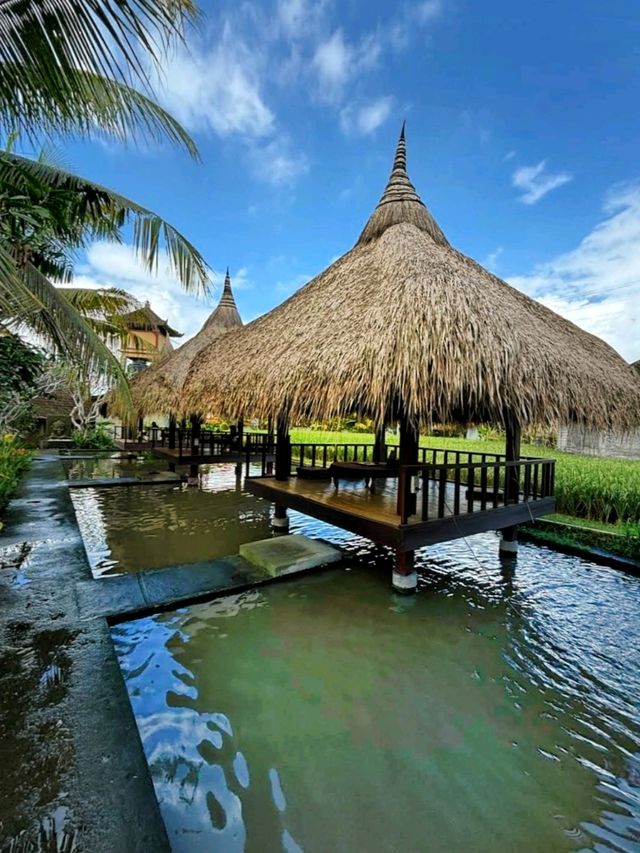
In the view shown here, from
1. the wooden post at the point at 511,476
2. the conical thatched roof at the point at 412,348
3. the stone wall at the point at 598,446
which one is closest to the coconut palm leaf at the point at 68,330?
the conical thatched roof at the point at 412,348

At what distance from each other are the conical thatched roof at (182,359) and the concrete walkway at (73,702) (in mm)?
6059

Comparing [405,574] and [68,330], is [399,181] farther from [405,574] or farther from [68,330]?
[405,574]

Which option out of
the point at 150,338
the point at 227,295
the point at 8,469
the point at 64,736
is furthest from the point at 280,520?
the point at 150,338

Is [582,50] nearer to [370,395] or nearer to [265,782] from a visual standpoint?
[370,395]

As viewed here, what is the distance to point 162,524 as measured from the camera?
5898 millimetres

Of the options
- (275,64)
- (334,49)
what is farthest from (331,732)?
(275,64)

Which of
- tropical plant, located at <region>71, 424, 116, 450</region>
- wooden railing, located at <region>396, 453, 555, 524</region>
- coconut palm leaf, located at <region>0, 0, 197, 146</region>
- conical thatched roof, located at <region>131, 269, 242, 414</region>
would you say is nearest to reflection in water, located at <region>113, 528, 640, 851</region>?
wooden railing, located at <region>396, 453, 555, 524</region>

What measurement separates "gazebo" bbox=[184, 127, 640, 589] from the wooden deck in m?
0.02

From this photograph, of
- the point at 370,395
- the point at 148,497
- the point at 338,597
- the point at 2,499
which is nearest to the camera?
the point at 370,395

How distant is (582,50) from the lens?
596 centimetres

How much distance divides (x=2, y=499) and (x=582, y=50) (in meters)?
10.9

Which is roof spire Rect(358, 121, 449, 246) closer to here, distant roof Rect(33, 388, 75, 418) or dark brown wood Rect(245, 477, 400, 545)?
dark brown wood Rect(245, 477, 400, 545)

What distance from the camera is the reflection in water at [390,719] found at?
67.1 inches

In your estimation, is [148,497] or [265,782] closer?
[265,782]
